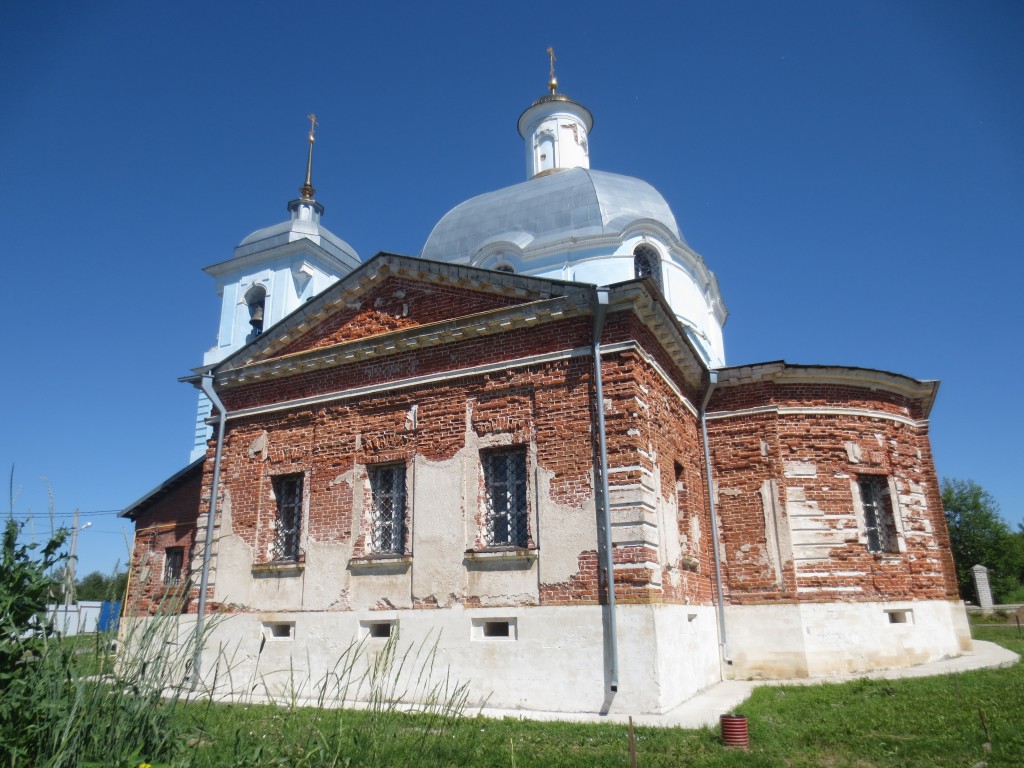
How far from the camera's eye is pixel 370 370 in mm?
12430

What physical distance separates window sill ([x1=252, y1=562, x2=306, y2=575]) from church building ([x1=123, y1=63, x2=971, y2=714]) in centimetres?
5

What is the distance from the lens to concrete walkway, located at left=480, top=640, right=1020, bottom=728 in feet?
28.8

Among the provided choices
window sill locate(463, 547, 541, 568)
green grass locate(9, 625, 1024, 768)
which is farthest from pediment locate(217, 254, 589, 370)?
green grass locate(9, 625, 1024, 768)

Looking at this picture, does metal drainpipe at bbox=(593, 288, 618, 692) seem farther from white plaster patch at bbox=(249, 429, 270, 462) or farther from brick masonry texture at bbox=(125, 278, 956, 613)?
white plaster patch at bbox=(249, 429, 270, 462)

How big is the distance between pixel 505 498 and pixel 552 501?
0.89 m

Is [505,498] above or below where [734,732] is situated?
above

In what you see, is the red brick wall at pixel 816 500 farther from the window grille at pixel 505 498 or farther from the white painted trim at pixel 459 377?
the window grille at pixel 505 498

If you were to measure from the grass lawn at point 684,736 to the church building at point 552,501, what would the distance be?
1428mm

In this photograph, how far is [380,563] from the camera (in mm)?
11281

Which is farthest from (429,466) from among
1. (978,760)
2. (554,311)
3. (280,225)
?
(280,225)

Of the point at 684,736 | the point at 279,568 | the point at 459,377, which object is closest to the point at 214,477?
the point at 279,568

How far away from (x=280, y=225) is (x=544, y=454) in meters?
16.4

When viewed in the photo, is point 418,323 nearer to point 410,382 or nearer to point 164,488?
point 410,382

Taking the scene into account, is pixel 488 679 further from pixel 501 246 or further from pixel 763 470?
pixel 501 246
